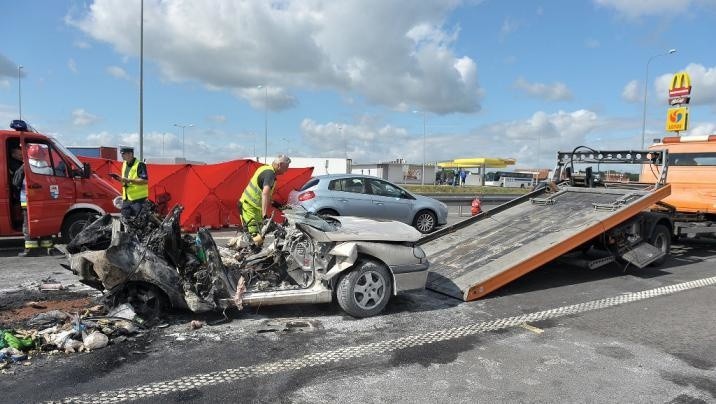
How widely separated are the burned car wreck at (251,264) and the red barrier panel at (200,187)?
20.1 feet

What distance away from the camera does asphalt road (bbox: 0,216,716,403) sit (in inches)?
142

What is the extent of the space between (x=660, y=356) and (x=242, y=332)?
3756 mm

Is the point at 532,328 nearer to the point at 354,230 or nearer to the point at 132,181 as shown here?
the point at 354,230

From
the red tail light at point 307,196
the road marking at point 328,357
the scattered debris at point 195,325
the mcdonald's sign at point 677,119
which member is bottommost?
the road marking at point 328,357

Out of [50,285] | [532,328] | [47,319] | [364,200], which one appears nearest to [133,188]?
[50,285]

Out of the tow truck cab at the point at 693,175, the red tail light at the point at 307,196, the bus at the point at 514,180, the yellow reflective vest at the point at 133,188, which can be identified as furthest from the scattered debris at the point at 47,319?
the bus at the point at 514,180

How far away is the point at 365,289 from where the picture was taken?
210 inches

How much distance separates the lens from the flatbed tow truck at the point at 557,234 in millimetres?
6430

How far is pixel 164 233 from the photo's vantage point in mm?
4957

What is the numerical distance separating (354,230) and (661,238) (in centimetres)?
575

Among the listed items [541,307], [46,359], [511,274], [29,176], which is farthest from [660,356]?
[29,176]

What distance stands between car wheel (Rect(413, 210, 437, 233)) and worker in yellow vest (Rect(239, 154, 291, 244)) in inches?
265

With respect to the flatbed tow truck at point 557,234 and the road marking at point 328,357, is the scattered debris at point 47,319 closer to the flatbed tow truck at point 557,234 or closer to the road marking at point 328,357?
the road marking at point 328,357

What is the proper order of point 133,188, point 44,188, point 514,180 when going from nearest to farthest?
1. point 133,188
2. point 44,188
3. point 514,180
